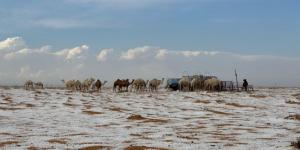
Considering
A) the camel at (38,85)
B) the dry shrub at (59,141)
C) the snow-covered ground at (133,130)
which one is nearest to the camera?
the snow-covered ground at (133,130)

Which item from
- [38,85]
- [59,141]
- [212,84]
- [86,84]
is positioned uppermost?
[38,85]

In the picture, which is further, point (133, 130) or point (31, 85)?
point (31, 85)

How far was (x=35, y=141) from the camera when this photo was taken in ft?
67.5

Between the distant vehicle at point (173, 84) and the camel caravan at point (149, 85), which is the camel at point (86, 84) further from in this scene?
the distant vehicle at point (173, 84)

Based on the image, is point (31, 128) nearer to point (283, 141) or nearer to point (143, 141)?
point (143, 141)

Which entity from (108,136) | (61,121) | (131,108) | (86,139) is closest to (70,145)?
(86,139)

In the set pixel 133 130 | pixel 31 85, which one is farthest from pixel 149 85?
pixel 133 130

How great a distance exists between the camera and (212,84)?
73188 millimetres

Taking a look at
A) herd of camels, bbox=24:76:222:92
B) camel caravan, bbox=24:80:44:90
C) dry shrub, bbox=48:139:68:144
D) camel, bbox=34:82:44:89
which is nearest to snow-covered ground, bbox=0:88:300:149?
dry shrub, bbox=48:139:68:144

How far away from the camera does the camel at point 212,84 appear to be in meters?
73.2

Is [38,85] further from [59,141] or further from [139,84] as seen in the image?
[59,141]

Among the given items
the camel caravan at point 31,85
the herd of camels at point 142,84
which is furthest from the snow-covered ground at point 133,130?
the camel caravan at point 31,85

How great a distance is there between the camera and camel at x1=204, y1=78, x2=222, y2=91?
240 ft

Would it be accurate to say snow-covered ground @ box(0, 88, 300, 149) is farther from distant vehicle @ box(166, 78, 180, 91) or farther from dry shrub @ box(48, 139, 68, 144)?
distant vehicle @ box(166, 78, 180, 91)
